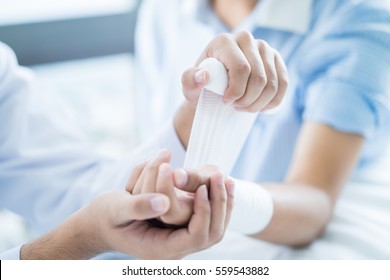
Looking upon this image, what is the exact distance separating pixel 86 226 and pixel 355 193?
16.4 inches

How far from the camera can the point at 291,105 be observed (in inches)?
29.3

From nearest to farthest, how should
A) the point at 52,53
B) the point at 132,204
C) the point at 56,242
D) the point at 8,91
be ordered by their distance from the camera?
the point at 132,204, the point at 56,242, the point at 8,91, the point at 52,53

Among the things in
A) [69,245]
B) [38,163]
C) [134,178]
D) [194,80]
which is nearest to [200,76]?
[194,80]

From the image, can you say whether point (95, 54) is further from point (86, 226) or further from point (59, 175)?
point (86, 226)

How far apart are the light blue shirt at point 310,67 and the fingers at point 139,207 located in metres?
0.29

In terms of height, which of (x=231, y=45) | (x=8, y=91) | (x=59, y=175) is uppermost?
(x=231, y=45)

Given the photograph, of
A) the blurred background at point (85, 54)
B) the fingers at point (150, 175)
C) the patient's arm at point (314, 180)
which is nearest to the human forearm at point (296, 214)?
the patient's arm at point (314, 180)

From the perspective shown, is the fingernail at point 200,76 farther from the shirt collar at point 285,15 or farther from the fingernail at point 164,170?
the shirt collar at point 285,15

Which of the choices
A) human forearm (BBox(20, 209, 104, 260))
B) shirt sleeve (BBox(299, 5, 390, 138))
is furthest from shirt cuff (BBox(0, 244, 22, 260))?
shirt sleeve (BBox(299, 5, 390, 138))

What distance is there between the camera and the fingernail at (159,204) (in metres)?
0.41

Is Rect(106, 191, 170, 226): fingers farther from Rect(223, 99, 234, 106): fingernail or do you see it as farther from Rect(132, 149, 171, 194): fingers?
Rect(223, 99, 234, 106): fingernail

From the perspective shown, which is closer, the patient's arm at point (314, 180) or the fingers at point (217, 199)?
the fingers at point (217, 199)

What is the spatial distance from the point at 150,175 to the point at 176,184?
0.02 m

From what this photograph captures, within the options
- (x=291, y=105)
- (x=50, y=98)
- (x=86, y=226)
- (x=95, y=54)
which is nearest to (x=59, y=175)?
(x=50, y=98)
